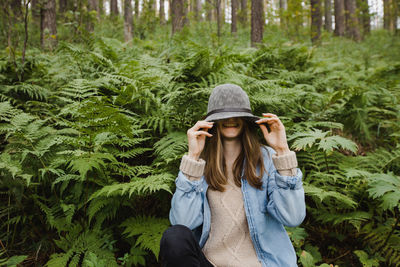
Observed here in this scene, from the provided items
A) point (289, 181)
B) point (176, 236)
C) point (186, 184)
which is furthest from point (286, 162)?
point (176, 236)

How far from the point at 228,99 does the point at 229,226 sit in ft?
3.43

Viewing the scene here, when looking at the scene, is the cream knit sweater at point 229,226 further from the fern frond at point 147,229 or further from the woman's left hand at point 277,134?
the fern frond at point 147,229

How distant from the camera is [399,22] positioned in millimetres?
14805

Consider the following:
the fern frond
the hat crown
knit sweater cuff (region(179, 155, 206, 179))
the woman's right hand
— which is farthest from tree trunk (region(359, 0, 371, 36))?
the fern frond

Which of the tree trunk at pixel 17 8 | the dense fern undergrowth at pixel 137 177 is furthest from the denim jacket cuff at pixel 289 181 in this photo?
the tree trunk at pixel 17 8

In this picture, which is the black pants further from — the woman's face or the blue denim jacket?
the woman's face

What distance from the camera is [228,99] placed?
207 cm

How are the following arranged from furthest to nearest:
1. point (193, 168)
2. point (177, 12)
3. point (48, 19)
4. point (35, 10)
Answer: point (35, 10) < point (177, 12) < point (48, 19) < point (193, 168)

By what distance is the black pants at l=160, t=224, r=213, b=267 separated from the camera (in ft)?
5.32

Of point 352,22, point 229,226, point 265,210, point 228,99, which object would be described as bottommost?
point 229,226

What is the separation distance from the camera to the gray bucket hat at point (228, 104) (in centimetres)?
202

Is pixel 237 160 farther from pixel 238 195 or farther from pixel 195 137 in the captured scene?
pixel 195 137

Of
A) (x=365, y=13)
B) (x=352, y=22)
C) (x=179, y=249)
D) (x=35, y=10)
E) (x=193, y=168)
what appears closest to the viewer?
(x=179, y=249)

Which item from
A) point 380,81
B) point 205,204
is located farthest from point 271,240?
point 380,81
